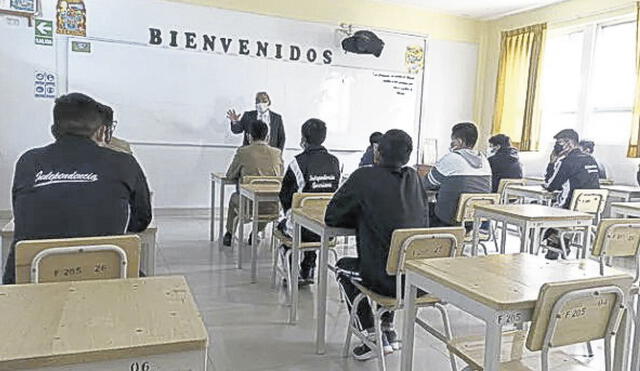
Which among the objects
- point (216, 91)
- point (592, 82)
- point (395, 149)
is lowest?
point (395, 149)

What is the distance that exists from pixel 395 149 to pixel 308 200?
836mm

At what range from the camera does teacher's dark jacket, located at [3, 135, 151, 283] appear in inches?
67.8

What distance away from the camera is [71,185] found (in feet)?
5.66

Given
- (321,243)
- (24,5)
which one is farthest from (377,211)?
(24,5)

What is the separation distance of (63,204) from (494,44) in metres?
7.38

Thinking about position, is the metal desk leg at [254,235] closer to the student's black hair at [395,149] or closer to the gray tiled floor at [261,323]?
the gray tiled floor at [261,323]

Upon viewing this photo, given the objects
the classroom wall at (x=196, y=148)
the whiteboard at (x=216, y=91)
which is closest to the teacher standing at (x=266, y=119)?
the whiteboard at (x=216, y=91)

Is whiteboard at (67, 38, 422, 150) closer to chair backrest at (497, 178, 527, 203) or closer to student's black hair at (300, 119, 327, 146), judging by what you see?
chair backrest at (497, 178, 527, 203)

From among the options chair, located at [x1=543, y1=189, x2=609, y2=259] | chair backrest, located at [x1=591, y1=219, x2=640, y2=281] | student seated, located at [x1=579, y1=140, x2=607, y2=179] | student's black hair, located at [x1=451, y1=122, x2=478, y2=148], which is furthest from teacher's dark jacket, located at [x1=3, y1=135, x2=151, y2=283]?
student seated, located at [x1=579, y1=140, x2=607, y2=179]

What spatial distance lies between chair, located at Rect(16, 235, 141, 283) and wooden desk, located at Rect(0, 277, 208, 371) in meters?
0.15

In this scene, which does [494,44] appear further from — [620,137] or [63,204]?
[63,204]

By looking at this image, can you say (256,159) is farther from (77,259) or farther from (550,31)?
(550,31)

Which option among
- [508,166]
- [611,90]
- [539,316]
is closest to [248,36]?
[508,166]

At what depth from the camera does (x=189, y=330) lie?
1072 mm
